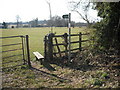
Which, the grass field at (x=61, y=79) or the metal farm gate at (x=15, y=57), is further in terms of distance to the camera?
the metal farm gate at (x=15, y=57)

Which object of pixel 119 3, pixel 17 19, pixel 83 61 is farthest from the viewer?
pixel 17 19

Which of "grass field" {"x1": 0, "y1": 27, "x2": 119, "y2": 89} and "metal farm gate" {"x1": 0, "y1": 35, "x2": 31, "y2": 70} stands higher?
"metal farm gate" {"x1": 0, "y1": 35, "x2": 31, "y2": 70}

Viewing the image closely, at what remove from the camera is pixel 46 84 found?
14.6 ft

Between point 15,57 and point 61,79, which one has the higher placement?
point 15,57

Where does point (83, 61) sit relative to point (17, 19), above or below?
below

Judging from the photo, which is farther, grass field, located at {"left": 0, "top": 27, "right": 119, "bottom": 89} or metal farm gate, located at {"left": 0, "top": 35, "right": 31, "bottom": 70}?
metal farm gate, located at {"left": 0, "top": 35, "right": 31, "bottom": 70}

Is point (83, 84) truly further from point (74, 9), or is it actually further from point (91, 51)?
point (74, 9)

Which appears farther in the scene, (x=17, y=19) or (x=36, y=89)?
(x=17, y=19)

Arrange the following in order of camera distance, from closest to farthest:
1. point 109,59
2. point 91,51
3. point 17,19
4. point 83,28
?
point 109,59 < point 91,51 < point 83,28 < point 17,19

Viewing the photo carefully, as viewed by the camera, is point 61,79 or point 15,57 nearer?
point 61,79

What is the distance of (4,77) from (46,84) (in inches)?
81.5

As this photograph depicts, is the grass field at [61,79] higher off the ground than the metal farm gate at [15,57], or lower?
lower

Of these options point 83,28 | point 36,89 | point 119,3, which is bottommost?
point 36,89

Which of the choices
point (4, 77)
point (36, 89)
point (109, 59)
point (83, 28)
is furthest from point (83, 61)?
point (4, 77)
